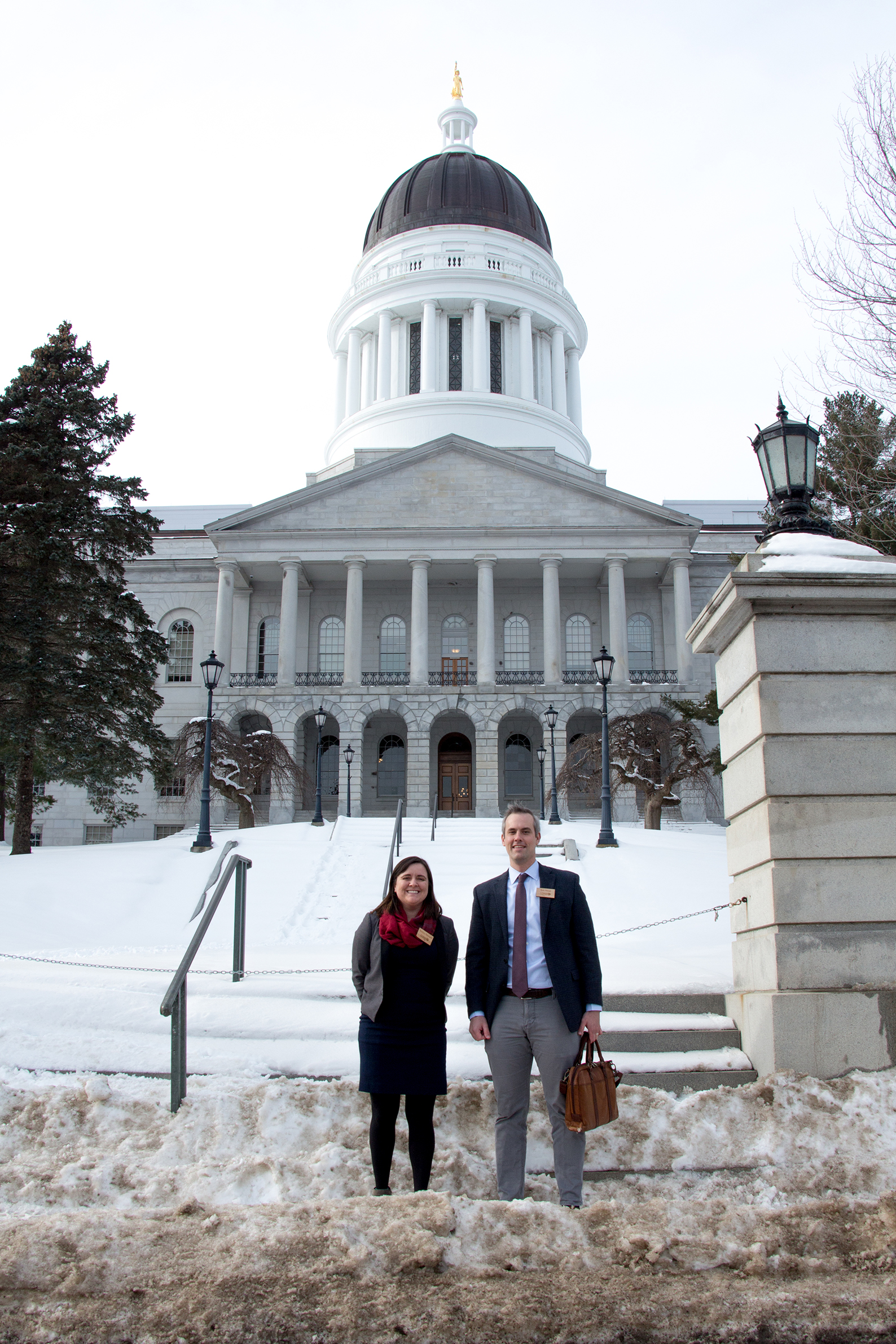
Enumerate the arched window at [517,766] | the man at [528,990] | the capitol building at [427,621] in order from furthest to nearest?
the arched window at [517,766] < the capitol building at [427,621] < the man at [528,990]

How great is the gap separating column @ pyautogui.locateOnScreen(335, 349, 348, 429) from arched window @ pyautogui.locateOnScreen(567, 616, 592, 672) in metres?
20.0

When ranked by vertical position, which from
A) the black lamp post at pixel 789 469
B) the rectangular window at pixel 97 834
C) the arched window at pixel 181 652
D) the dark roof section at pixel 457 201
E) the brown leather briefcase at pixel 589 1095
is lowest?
the brown leather briefcase at pixel 589 1095

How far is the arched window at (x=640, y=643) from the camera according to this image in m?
42.3

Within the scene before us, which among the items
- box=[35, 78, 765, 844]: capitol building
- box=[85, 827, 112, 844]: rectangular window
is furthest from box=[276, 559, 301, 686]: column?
box=[85, 827, 112, 844]: rectangular window

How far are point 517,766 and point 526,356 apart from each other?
23.8 meters

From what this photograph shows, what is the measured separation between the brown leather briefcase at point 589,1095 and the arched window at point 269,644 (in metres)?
38.6

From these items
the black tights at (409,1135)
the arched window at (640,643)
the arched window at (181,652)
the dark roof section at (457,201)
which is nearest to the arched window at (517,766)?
the arched window at (640,643)

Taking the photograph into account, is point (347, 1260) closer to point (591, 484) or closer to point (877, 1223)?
point (877, 1223)

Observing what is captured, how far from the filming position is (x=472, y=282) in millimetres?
53656

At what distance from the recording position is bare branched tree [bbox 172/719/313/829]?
1184 inches

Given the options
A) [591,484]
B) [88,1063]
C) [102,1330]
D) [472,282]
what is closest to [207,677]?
[88,1063]

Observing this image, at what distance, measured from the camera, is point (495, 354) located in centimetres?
5516

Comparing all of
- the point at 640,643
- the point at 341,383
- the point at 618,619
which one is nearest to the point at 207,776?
the point at 618,619

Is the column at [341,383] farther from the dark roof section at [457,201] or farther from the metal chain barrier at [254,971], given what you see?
the metal chain barrier at [254,971]
